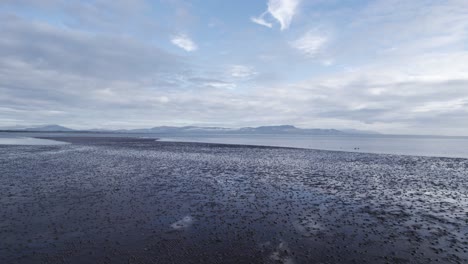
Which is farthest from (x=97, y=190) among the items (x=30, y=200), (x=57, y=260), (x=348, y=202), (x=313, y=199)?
(x=348, y=202)

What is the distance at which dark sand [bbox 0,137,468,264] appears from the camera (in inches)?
469

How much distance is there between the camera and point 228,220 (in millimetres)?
16297

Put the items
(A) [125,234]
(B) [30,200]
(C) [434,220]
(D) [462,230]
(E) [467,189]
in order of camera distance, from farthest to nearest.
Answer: (E) [467,189] < (B) [30,200] < (C) [434,220] < (D) [462,230] < (A) [125,234]

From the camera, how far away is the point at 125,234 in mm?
13789

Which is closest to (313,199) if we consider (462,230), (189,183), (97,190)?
(462,230)

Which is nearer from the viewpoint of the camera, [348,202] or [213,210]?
[213,210]

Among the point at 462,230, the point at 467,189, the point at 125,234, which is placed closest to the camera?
the point at 125,234

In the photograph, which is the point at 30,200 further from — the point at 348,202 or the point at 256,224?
the point at 348,202

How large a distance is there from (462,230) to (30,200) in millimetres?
28330

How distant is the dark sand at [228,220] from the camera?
11914 millimetres

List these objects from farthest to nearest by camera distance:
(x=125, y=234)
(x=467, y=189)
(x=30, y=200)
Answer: (x=467, y=189), (x=30, y=200), (x=125, y=234)

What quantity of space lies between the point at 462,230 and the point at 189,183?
Answer: 2139cm

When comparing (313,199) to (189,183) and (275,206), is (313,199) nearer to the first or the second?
(275,206)

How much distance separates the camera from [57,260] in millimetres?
11016
